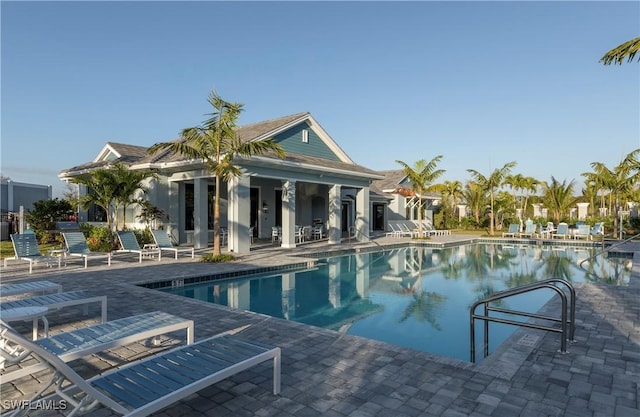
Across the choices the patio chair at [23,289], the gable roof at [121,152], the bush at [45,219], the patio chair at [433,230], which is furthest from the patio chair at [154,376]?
the patio chair at [433,230]

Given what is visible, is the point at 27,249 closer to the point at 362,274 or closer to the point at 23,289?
the point at 23,289

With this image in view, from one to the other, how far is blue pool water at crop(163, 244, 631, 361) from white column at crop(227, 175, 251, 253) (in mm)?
3549

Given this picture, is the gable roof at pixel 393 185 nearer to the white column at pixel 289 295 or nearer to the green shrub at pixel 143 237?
the green shrub at pixel 143 237

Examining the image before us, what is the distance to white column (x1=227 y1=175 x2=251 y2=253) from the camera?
52.7 ft

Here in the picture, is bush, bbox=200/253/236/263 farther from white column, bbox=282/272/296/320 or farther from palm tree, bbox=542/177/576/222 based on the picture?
palm tree, bbox=542/177/576/222

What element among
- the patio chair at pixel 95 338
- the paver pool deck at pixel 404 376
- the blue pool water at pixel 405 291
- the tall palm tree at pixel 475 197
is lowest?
the blue pool water at pixel 405 291

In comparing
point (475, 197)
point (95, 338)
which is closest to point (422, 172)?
point (475, 197)

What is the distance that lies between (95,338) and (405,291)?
8.44m

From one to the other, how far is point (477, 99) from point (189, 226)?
717 inches

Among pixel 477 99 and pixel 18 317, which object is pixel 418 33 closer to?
pixel 477 99

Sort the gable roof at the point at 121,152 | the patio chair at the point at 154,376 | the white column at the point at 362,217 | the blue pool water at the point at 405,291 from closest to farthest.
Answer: the patio chair at the point at 154,376 < the blue pool water at the point at 405,291 < the gable roof at the point at 121,152 < the white column at the point at 362,217

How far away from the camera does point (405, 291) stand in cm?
1088

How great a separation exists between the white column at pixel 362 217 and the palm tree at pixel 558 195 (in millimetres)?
19514

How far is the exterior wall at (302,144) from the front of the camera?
20016 mm
